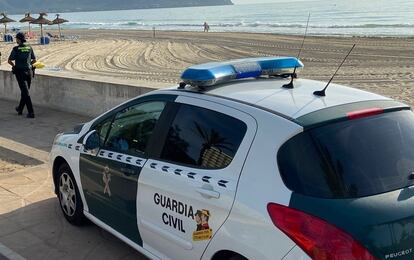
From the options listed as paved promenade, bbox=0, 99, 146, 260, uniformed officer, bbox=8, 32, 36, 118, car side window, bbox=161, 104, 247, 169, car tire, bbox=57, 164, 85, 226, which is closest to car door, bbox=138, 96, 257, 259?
car side window, bbox=161, 104, 247, 169

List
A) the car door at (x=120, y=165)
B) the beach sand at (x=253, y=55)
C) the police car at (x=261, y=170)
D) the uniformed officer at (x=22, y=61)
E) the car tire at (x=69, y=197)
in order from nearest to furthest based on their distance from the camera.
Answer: the police car at (x=261, y=170) → the car door at (x=120, y=165) → the car tire at (x=69, y=197) → the uniformed officer at (x=22, y=61) → the beach sand at (x=253, y=55)

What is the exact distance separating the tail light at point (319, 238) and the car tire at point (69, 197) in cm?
280

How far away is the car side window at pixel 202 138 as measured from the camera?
10.5 ft

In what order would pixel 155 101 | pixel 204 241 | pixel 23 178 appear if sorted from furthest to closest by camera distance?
pixel 23 178
pixel 155 101
pixel 204 241

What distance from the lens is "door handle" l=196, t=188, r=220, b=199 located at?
3096 millimetres

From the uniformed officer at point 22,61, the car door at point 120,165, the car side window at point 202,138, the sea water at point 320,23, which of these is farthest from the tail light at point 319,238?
the sea water at point 320,23

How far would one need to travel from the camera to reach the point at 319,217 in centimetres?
262

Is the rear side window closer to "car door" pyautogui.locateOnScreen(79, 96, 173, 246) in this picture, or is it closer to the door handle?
the door handle

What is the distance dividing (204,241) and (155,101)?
1279 mm

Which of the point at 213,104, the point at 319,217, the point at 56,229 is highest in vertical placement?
the point at 213,104

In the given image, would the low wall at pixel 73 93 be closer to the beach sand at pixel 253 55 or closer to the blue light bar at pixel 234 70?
the beach sand at pixel 253 55

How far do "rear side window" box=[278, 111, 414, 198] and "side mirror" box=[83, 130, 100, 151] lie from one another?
83.9 inches

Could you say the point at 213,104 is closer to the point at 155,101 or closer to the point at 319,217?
the point at 155,101

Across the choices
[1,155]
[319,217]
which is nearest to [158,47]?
[1,155]
